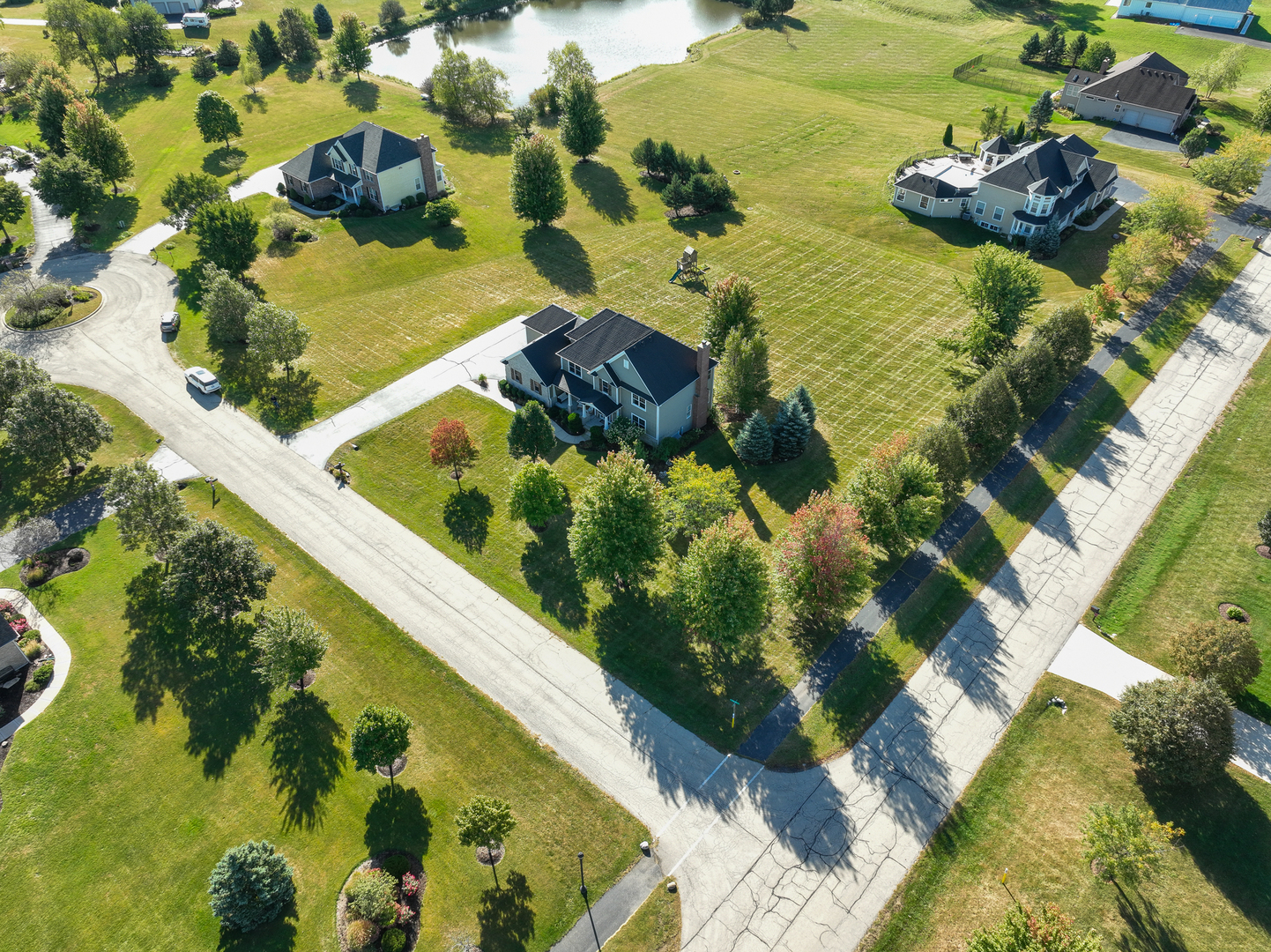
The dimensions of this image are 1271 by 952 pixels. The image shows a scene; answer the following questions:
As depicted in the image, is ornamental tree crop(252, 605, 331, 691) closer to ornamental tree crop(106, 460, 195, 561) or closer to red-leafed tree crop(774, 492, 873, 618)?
ornamental tree crop(106, 460, 195, 561)

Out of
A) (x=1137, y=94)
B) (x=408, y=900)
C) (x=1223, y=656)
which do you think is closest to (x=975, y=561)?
(x=1223, y=656)

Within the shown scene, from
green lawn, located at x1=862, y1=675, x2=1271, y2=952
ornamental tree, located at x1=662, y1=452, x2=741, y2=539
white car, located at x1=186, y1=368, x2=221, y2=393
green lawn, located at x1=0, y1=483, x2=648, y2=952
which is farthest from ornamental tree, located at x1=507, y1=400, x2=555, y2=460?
green lawn, located at x1=862, y1=675, x2=1271, y2=952

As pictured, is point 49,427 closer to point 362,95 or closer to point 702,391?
point 702,391

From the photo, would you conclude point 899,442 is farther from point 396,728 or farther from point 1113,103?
point 1113,103

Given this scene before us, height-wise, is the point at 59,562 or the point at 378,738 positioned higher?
the point at 378,738

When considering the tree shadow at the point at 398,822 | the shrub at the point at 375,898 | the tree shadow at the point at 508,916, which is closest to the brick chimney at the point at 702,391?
the tree shadow at the point at 398,822

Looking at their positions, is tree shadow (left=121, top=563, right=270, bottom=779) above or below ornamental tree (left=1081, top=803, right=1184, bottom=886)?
below

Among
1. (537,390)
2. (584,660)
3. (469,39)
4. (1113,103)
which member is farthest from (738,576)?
(469,39)
